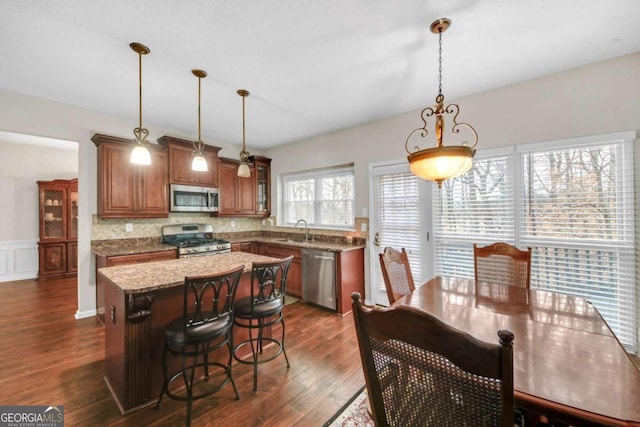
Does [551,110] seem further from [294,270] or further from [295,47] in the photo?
[294,270]

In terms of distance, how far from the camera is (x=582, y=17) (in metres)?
1.77

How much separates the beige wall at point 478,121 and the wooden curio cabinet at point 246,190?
1037 mm

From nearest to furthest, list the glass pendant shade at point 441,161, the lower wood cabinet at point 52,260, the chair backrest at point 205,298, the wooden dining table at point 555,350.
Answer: the wooden dining table at point 555,350 < the glass pendant shade at point 441,161 < the chair backrest at point 205,298 < the lower wood cabinet at point 52,260

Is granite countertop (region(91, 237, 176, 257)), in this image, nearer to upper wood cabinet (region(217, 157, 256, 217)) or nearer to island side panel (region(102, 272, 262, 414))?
upper wood cabinet (region(217, 157, 256, 217))

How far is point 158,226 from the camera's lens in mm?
4066

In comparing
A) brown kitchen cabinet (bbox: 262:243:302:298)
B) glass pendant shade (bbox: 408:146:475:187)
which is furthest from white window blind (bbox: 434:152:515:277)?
brown kitchen cabinet (bbox: 262:243:302:298)

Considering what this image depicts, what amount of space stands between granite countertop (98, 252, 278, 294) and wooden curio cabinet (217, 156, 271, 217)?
223 centimetres

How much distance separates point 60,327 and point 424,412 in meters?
4.06

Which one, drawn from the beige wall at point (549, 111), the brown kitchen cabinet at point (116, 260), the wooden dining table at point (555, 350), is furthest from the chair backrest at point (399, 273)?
the brown kitchen cabinet at point (116, 260)

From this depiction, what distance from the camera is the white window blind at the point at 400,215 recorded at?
11.0ft

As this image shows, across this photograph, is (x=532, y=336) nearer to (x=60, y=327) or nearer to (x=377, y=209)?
(x=377, y=209)

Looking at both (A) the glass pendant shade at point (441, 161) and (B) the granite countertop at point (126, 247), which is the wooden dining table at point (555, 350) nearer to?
(A) the glass pendant shade at point (441, 161)

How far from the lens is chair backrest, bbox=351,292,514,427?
2.16 feet

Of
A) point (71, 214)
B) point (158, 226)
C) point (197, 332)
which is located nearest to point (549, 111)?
point (197, 332)
